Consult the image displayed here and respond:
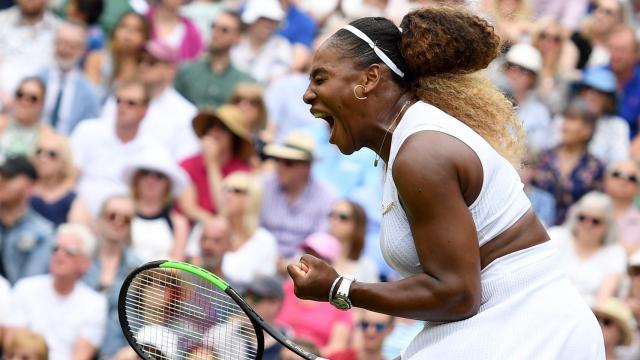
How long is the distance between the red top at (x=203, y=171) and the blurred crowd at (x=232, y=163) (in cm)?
1

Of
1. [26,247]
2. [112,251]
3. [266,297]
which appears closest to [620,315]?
[266,297]

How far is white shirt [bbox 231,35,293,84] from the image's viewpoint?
9.62 metres

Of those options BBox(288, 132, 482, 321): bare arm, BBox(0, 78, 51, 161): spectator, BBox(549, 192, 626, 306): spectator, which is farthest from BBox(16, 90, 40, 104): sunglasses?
BBox(288, 132, 482, 321): bare arm

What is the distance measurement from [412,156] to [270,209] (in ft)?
14.9

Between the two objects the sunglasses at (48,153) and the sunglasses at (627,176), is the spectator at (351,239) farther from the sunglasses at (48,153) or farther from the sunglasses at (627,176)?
the sunglasses at (48,153)

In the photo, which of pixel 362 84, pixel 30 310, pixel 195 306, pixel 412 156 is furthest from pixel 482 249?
pixel 30 310

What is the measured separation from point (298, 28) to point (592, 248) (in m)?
3.71

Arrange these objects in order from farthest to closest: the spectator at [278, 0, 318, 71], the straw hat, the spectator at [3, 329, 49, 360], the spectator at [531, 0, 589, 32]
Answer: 1. the spectator at [531, 0, 589, 32]
2. the spectator at [278, 0, 318, 71]
3. the straw hat
4. the spectator at [3, 329, 49, 360]

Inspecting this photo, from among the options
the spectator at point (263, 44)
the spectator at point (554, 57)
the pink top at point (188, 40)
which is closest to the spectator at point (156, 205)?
the pink top at point (188, 40)

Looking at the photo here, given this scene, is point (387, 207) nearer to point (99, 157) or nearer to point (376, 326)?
point (376, 326)

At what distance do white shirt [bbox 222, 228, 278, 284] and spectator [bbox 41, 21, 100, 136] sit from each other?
5.88 feet

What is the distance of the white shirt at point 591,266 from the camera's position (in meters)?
7.20

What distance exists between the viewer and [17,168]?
24.9 ft

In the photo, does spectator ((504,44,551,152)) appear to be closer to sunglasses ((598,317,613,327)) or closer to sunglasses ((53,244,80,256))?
sunglasses ((598,317,613,327))
